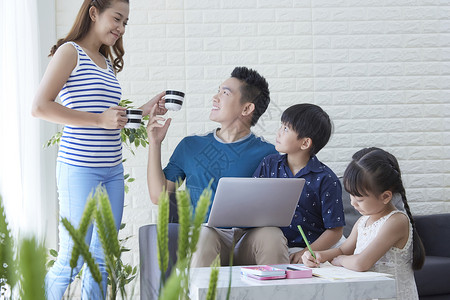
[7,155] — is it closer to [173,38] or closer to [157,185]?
[157,185]

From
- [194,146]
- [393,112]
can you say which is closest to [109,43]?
[194,146]

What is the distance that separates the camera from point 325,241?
2512 millimetres

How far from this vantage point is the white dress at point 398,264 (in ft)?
7.32

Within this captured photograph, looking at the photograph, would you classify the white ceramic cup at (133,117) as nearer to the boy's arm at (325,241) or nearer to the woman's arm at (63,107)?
the woman's arm at (63,107)

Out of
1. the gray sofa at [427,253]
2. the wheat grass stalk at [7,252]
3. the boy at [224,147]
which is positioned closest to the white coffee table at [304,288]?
the gray sofa at [427,253]

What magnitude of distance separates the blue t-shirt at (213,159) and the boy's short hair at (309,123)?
0.21 meters

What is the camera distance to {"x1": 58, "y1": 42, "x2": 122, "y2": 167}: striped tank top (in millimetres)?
2371

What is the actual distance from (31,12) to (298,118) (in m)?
1.73

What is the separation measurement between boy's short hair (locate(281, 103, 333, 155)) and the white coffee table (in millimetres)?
1050

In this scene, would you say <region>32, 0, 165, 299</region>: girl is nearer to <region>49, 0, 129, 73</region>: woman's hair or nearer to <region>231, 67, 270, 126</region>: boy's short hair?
<region>49, 0, 129, 73</region>: woman's hair

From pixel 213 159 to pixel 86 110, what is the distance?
27.0 inches

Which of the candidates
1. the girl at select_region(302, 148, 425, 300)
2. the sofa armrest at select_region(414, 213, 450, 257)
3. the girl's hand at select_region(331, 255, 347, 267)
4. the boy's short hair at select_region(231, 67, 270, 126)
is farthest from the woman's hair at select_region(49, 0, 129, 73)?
the sofa armrest at select_region(414, 213, 450, 257)

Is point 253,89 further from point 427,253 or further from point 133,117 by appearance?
point 427,253

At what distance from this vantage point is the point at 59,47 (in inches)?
94.0
